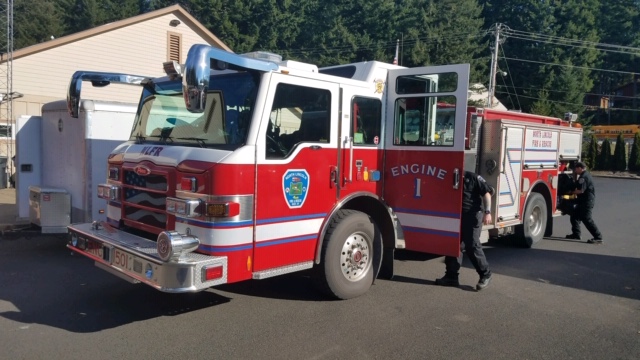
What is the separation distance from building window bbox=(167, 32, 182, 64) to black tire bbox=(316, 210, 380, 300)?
1892 cm

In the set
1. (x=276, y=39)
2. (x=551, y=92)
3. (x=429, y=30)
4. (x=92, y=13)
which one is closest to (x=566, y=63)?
(x=551, y=92)

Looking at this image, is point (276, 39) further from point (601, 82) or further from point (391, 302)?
point (601, 82)

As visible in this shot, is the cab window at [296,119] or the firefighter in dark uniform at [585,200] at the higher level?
the cab window at [296,119]

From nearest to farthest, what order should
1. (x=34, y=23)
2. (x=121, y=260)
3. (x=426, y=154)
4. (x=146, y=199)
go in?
(x=121, y=260) < (x=146, y=199) < (x=426, y=154) < (x=34, y=23)

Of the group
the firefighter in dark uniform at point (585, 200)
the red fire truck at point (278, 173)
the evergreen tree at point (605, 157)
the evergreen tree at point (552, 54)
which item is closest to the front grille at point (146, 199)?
the red fire truck at point (278, 173)

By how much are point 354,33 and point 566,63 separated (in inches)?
755

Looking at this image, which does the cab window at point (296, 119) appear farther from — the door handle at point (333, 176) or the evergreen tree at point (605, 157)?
the evergreen tree at point (605, 157)

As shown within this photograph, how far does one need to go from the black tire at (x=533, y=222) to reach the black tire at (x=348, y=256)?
4071mm

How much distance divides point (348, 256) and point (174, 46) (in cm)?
1976

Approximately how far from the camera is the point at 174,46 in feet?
76.4

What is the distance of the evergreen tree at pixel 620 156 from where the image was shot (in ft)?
113

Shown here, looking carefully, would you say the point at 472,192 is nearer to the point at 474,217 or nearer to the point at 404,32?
the point at 474,217

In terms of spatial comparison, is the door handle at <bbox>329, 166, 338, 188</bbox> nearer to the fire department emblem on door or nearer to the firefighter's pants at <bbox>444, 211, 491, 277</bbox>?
the fire department emblem on door

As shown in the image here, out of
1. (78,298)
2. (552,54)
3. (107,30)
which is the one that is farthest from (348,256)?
(552,54)
